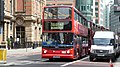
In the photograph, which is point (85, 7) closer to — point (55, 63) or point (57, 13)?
point (57, 13)

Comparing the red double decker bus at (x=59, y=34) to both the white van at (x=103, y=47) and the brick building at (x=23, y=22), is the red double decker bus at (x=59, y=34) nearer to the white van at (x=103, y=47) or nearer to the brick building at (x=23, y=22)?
the white van at (x=103, y=47)

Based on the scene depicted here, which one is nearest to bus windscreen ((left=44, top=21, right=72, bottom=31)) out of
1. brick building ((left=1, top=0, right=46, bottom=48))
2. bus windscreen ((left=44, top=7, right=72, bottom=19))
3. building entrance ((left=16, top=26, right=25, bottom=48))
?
bus windscreen ((left=44, top=7, right=72, bottom=19))

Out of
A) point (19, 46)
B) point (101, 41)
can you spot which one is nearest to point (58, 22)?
point (101, 41)

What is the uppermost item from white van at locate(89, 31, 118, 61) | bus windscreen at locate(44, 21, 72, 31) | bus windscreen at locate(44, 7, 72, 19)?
bus windscreen at locate(44, 7, 72, 19)

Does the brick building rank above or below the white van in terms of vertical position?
above

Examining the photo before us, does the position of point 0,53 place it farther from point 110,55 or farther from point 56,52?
point 110,55

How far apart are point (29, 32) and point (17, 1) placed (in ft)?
22.1

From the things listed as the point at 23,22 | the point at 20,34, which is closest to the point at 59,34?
the point at 23,22

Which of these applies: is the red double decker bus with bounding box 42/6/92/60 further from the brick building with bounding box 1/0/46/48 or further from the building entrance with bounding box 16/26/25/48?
the building entrance with bounding box 16/26/25/48

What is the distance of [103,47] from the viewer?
1185 inches

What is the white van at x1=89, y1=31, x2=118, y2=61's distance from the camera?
29.9 m

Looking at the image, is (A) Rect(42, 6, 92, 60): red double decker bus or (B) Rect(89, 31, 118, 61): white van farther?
(B) Rect(89, 31, 118, 61): white van

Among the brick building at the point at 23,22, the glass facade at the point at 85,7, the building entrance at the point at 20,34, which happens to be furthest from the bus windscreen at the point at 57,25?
the glass facade at the point at 85,7

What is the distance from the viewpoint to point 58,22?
28922 mm
